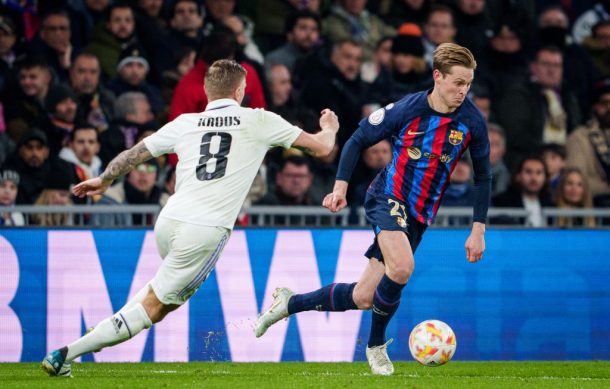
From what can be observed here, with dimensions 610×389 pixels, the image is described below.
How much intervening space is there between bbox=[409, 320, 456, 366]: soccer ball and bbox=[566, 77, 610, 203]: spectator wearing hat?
5.78 metres

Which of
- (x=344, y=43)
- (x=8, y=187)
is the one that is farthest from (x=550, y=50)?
(x=8, y=187)

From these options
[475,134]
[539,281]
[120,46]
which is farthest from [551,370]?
[120,46]

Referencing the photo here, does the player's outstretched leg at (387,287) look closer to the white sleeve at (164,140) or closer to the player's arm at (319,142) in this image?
the player's arm at (319,142)

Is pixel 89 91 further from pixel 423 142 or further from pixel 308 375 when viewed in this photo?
pixel 423 142

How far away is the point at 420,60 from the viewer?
13.9m

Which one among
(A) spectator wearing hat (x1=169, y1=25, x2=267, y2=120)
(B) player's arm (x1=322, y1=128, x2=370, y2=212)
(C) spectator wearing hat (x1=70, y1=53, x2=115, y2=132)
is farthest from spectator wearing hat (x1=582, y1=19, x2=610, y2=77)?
(B) player's arm (x1=322, y1=128, x2=370, y2=212)

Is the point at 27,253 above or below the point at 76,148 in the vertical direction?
below

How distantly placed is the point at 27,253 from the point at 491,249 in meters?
4.24

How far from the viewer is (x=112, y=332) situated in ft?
25.4

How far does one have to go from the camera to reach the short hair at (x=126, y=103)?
13.0 meters

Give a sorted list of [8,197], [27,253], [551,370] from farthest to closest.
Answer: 1. [8,197]
2. [27,253]
3. [551,370]

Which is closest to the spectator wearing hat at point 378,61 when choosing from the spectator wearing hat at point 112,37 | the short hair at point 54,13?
the spectator wearing hat at point 112,37

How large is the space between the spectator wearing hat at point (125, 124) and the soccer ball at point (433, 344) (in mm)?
5049

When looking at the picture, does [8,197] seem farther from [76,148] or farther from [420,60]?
[420,60]
